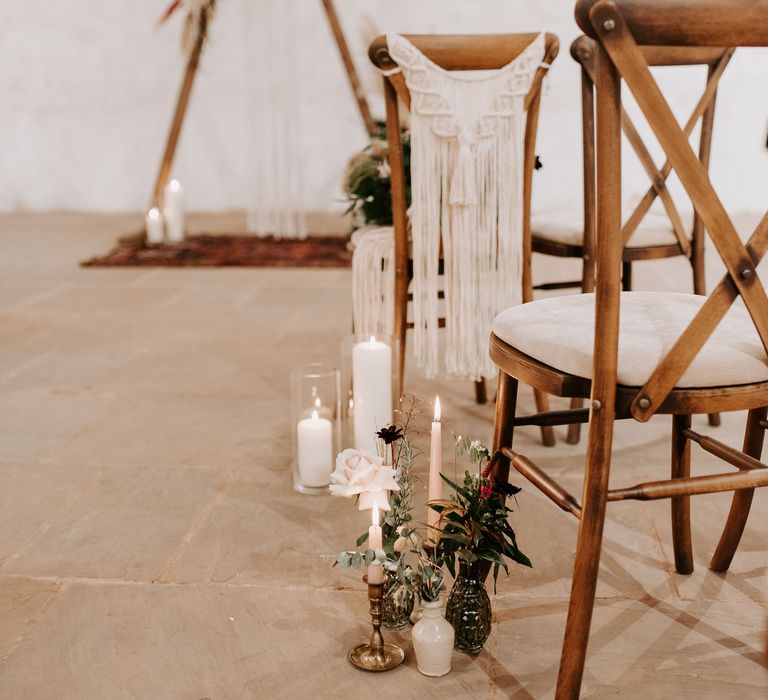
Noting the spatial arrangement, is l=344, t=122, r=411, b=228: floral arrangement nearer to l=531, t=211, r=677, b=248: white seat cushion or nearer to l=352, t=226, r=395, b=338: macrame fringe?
l=352, t=226, r=395, b=338: macrame fringe

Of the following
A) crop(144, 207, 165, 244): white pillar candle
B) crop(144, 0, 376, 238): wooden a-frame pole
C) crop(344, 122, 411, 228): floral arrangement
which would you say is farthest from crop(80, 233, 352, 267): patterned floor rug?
crop(344, 122, 411, 228): floral arrangement

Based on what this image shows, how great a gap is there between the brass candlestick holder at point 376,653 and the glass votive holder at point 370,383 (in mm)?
587

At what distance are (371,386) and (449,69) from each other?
2.30 ft

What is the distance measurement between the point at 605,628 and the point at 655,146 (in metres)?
4.46

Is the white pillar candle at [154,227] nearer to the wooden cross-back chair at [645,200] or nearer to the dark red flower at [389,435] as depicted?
the wooden cross-back chair at [645,200]

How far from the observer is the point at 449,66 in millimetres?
1995

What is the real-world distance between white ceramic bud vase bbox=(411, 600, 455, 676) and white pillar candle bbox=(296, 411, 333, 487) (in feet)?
2.08

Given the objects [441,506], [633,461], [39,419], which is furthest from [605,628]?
[39,419]

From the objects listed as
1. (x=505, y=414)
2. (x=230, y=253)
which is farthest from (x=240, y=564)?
(x=230, y=253)

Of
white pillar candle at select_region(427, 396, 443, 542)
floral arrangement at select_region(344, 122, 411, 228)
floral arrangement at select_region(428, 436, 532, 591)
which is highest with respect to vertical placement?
floral arrangement at select_region(344, 122, 411, 228)

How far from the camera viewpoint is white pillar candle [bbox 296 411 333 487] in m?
1.93

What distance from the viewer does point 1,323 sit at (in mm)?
3385

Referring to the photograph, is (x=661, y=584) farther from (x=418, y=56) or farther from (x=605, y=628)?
(x=418, y=56)

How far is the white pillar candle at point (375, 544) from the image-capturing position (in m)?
1.30
